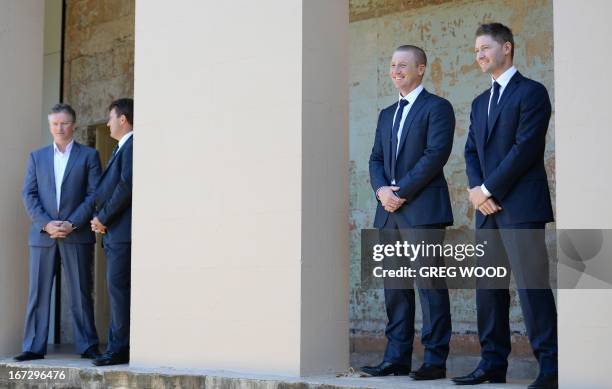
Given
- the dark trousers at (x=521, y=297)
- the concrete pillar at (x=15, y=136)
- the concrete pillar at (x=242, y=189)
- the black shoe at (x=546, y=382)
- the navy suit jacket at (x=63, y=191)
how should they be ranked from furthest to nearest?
the concrete pillar at (x=15, y=136)
the navy suit jacket at (x=63, y=191)
the concrete pillar at (x=242, y=189)
the dark trousers at (x=521, y=297)
the black shoe at (x=546, y=382)

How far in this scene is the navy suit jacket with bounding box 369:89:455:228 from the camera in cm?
577

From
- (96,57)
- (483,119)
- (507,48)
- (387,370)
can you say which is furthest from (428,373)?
(96,57)

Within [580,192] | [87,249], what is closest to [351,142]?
[87,249]

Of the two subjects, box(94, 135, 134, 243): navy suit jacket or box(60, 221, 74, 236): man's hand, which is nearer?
box(94, 135, 134, 243): navy suit jacket

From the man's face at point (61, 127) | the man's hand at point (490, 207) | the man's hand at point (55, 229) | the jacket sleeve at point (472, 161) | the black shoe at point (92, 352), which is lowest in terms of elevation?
the black shoe at point (92, 352)

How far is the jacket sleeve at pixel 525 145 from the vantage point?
17.3 feet

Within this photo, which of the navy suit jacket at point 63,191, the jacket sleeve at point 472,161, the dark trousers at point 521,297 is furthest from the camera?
the navy suit jacket at point 63,191

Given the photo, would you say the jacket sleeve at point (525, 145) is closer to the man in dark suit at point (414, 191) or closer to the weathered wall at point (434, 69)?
the man in dark suit at point (414, 191)

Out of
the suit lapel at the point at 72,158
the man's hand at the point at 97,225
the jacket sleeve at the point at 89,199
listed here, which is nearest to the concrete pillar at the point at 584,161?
the man's hand at the point at 97,225

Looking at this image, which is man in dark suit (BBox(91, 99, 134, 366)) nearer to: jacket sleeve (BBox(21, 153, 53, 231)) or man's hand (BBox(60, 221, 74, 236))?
man's hand (BBox(60, 221, 74, 236))

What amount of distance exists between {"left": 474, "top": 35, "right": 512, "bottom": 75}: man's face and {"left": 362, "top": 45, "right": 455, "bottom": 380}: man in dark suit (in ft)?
1.50

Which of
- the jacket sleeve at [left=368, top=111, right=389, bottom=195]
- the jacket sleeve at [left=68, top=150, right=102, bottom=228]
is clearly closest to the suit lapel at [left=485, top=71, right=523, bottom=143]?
the jacket sleeve at [left=368, top=111, right=389, bottom=195]

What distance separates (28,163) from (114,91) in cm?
327

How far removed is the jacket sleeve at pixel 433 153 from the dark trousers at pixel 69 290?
2954mm
